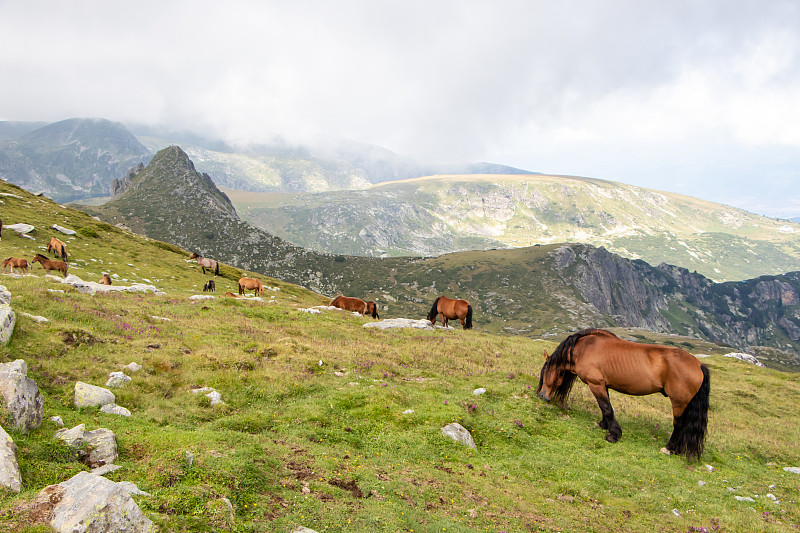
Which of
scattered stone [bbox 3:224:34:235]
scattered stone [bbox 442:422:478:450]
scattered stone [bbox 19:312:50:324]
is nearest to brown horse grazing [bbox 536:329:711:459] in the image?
scattered stone [bbox 442:422:478:450]

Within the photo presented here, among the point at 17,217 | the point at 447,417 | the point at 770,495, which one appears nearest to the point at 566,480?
the point at 447,417

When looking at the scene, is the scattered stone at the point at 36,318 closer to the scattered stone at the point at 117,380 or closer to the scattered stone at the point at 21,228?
the scattered stone at the point at 117,380

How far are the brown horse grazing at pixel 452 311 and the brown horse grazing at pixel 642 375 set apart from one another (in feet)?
57.8

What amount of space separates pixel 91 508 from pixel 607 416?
56.8 ft

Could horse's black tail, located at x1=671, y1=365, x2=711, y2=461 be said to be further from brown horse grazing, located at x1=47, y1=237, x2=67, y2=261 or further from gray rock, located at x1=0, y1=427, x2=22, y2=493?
brown horse grazing, located at x1=47, y1=237, x2=67, y2=261

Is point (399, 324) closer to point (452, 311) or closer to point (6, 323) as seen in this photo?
point (452, 311)

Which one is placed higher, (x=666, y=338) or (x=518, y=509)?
(x=518, y=509)

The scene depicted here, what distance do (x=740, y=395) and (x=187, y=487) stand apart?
3445 cm

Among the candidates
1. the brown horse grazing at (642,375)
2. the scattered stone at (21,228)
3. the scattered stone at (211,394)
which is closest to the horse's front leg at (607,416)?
the brown horse grazing at (642,375)

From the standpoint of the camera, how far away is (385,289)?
192 metres

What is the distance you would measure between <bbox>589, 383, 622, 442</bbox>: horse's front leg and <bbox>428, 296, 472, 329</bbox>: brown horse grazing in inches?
755

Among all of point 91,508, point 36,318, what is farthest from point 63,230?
point 91,508

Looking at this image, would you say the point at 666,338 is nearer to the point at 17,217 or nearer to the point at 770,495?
the point at 770,495

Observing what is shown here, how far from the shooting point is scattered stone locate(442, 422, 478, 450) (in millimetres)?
13711
